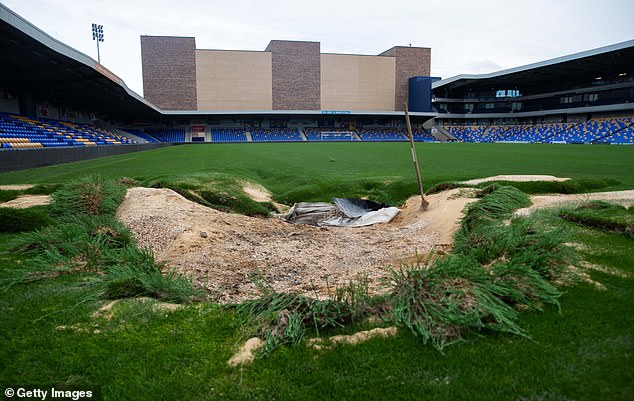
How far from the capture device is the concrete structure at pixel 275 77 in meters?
61.4

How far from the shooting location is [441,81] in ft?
215

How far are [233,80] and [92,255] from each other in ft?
205

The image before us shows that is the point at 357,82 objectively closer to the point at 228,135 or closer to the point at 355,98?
the point at 355,98

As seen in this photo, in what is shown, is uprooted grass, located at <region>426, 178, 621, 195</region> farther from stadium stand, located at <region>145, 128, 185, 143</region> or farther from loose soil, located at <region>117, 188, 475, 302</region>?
stadium stand, located at <region>145, 128, 185, 143</region>

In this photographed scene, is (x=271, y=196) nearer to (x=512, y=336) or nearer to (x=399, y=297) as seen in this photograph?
(x=399, y=297)

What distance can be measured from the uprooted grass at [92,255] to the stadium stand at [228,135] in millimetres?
54522

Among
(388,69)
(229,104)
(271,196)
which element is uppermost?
(388,69)

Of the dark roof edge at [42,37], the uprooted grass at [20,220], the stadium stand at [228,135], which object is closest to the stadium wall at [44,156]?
the dark roof edge at [42,37]

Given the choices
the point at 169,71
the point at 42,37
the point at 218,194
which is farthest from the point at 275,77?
the point at 218,194

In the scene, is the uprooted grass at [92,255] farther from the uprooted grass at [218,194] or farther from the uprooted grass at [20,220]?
the uprooted grass at [218,194]

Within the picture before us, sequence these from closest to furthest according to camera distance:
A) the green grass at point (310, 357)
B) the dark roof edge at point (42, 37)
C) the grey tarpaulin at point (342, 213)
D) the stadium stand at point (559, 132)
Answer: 1. the green grass at point (310, 357)
2. the grey tarpaulin at point (342, 213)
3. the dark roof edge at point (42, 37)
4. the stadium stand at point (559, 132)

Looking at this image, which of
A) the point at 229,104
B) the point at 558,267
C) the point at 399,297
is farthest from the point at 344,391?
the point at 229,104

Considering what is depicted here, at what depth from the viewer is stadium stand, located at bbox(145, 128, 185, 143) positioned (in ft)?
194

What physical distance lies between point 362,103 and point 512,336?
2644 inches
